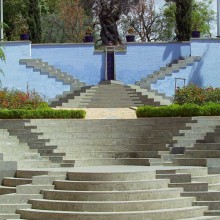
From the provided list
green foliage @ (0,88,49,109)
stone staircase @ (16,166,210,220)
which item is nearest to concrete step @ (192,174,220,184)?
stone staircase @ (16,166,210,220)

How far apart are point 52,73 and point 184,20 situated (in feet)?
21.5

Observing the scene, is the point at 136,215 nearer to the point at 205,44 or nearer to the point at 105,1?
the point at 205,44

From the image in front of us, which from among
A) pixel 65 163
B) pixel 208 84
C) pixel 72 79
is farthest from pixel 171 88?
pixel 65 163

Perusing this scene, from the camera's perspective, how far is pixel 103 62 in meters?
37.4

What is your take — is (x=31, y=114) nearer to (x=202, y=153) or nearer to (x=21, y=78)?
(x=202, y=153)

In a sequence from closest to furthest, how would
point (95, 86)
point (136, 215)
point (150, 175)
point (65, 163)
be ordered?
point (136, 215) → point (150, 175) → point (65, 163) → point (95, 86)

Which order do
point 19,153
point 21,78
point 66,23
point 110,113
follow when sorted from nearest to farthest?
point 19,153
point 110,113
point 21,78
point 66,23

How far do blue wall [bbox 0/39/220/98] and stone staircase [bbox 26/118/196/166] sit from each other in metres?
9.54

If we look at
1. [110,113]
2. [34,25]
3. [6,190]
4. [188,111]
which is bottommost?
[6,190]

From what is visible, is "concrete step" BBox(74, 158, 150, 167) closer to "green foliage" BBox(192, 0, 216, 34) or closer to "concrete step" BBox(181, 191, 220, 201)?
"concrete step" BBox(181, 191, 220, 201)

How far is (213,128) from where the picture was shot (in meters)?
24.7

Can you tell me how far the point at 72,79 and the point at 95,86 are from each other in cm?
110

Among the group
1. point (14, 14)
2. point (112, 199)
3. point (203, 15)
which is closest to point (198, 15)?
point (203, 15)

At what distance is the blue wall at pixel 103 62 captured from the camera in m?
36.2
